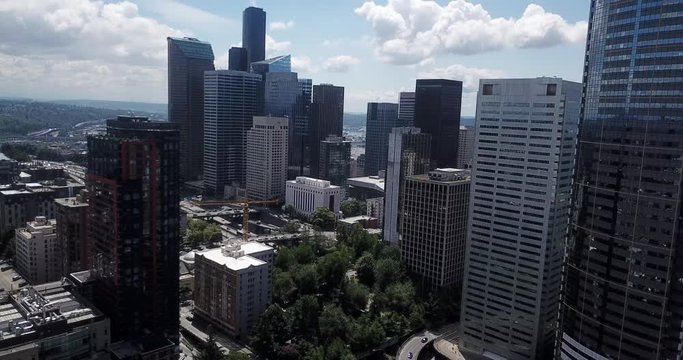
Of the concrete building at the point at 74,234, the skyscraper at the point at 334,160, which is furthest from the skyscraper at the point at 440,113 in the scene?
the concrete building at the point at 74,234

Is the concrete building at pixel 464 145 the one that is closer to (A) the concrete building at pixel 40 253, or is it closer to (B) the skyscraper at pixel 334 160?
(B) the skyscraper at pixel 334 160

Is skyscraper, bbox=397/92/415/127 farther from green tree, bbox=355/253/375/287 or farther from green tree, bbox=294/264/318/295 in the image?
green tree, bbox=294/264/318/295

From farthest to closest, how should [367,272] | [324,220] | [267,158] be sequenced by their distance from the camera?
[267,158] → [324,220] → [367,272]

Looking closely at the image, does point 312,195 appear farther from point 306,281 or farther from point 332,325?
point 332,325

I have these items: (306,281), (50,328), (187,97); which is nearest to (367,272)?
(306,281)

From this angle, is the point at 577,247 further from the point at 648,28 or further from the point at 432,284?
the point at 432,284

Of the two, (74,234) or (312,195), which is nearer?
(74,234)
